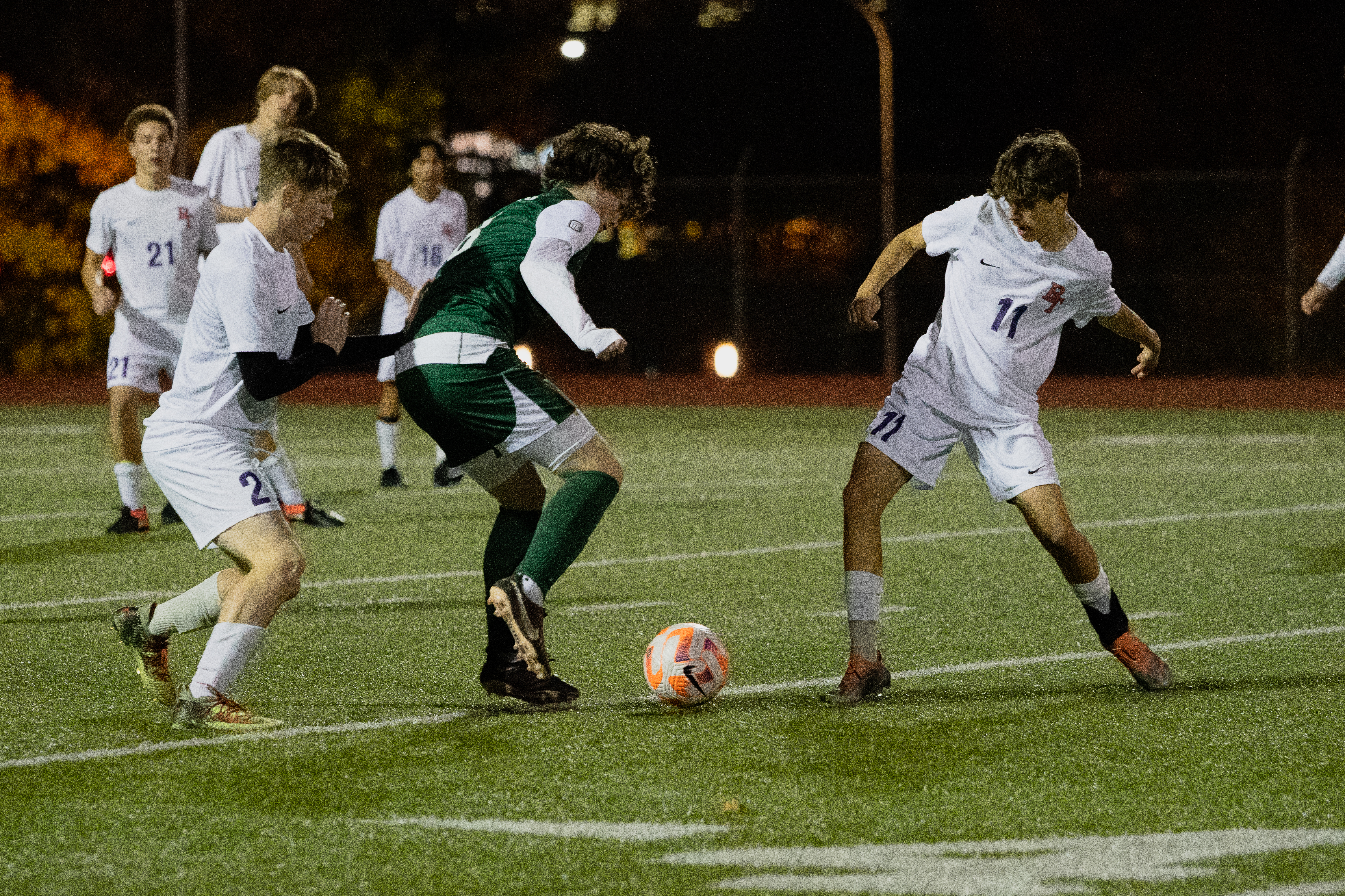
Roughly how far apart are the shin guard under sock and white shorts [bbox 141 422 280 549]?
8.40ft

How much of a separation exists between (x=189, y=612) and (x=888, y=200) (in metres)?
23.2

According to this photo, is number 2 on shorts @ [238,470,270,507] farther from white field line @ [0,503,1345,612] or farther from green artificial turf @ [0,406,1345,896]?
white field line @ [0,503,1345,612]

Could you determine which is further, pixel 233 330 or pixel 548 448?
pixel 548 448

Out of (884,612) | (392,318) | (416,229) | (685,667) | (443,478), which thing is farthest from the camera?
(392,318)

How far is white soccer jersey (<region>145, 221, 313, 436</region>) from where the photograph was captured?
5324 millimetres

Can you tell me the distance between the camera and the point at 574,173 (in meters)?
5.84

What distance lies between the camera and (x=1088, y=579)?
19.6 feet

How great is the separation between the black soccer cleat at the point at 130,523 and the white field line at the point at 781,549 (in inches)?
80.8

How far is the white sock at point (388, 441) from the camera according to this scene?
497 inches

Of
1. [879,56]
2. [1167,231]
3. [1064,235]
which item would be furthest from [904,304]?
[1064,235]

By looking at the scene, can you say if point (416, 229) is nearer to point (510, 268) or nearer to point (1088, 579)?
point (510, 268)

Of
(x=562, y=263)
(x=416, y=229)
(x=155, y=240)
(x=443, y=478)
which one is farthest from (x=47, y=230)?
(x=562, y=263)

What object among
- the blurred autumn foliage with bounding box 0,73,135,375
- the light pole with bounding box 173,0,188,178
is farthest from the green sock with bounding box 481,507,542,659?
the blurred autumn foliage with bounding box 0,73,135,375

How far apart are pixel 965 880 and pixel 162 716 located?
273cm
